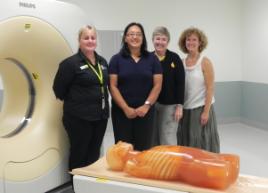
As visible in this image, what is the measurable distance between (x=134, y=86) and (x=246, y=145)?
210 cm

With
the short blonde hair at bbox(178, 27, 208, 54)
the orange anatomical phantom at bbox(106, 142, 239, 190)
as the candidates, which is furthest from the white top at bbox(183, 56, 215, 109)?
the orange anatomical phantom at bbox(106, 142, 239, 190)

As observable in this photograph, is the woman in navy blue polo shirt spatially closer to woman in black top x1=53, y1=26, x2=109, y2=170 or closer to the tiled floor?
woman in black top x1=53, y1=26, x2=109, y2=170

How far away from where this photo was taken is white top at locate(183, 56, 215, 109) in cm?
233

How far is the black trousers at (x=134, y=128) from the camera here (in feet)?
7.22

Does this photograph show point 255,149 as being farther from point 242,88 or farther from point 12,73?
point 12,73

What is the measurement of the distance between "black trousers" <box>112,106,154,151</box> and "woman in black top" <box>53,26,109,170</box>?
16cm

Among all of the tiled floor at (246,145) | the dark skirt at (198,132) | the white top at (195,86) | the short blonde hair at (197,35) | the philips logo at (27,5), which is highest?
the philips logo at (27,5)

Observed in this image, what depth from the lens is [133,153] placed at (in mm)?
1386

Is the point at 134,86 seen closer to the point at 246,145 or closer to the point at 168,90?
the point at 168,90

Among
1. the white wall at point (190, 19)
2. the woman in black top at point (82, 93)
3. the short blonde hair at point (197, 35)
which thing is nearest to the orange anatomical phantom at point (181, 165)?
the woman in black top at point (82, 93)

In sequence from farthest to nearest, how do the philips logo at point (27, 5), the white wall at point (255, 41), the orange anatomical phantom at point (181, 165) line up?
the white wall at point (255, 41), the philips logo at point (27, 5), the orange anatomical phantom at point (181, 165)

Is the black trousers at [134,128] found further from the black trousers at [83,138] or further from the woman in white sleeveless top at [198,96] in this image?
the woman in white sleeveless top at [198,96]

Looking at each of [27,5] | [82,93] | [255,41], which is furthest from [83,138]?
[255,41]

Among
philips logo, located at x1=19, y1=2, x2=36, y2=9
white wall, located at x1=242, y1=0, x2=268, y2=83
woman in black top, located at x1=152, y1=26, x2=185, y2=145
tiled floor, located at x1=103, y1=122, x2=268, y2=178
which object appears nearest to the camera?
philips logo, located at x1=19, y1=2, x2=36, y2=9
